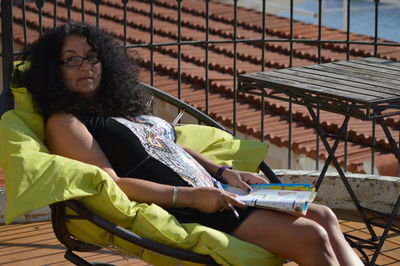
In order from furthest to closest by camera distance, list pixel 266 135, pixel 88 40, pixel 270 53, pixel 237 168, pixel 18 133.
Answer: pixel 270 53, pixel 266 135, pixel 237 168, pixel 88 40, pixel 18 133

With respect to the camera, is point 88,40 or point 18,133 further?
point 88,40

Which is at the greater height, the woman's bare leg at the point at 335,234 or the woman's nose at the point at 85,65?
the woman's nose at the point at 85,65

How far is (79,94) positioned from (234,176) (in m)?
0.65

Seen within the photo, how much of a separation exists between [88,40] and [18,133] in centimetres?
45

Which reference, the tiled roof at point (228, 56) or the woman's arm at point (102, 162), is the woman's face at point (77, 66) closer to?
the woman's arm at point (102, 162)

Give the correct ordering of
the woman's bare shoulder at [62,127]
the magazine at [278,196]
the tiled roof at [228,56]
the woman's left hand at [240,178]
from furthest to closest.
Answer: the tiled roof at [228,56] → the woman's left hand at [240,178] → the woman's bare shoulder at [62,127] → the magazine at [278,196]

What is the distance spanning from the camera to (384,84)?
3447 mm

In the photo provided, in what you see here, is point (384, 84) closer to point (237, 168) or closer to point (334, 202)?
point (237, 168)

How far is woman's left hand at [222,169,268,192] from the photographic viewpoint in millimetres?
Answer: 3098

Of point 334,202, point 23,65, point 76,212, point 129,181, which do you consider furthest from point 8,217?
point 334,202

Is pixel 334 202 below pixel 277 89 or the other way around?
below

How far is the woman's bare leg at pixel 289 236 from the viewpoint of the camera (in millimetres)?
2645

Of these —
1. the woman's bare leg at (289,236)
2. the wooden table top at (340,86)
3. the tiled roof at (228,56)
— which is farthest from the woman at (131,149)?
the tiled roof at (228,56)

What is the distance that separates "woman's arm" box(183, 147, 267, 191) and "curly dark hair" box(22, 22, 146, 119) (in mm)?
310
